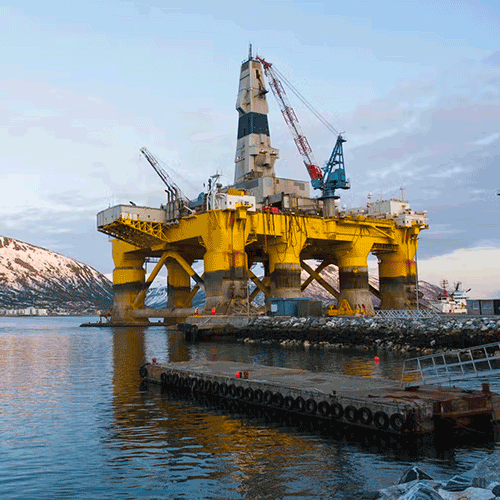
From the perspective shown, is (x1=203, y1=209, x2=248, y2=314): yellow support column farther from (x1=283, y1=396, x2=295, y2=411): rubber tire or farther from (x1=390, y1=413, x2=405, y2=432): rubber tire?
(x1=390, y1=413, x2=405, y2=432): rubber tire

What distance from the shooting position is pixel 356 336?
50375mm

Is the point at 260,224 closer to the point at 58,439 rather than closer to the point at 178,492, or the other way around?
the point at 58,439

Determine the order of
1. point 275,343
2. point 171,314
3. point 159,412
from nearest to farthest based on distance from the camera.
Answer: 1. point 159,412
2. point 275,343
3. point 171,314

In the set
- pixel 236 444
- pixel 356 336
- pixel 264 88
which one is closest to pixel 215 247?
pixel 356 336

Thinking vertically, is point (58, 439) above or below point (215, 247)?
below

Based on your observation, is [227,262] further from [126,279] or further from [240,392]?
[240,392]

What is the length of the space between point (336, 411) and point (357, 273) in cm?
6230

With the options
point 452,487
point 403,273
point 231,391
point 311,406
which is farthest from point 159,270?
point 452,487

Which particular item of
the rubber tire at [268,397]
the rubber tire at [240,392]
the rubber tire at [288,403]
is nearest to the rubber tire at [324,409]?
the rubber tire at [288,403]

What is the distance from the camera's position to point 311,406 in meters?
19.9

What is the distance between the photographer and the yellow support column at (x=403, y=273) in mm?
85812

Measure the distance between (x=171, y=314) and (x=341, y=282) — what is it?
24295 millimetres

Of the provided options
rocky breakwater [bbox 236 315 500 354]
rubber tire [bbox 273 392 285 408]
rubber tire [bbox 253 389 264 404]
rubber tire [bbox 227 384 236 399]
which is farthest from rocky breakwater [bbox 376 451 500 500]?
rocky breakwater [bbox 236 315 500 354]

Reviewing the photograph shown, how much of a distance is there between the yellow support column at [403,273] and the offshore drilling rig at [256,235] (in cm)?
15
